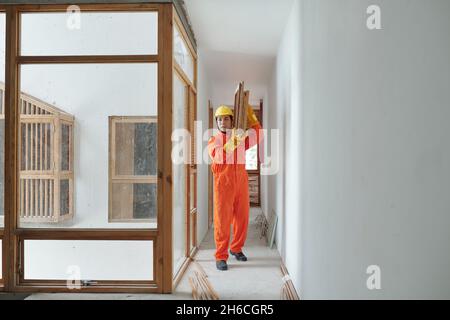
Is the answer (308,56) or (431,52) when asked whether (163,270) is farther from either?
(431,52)

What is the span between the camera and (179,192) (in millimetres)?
3863

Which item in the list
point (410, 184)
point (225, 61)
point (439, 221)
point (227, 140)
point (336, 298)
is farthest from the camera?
point (225, 61)

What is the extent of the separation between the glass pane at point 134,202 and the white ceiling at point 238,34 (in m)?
1.74

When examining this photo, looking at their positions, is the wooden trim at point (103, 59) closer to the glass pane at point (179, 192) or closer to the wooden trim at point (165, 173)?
the wooden trim at point (165, 173)

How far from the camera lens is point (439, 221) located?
39.8 inches

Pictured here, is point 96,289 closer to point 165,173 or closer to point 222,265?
point 165,173

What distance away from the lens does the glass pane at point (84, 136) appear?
316 centimetres

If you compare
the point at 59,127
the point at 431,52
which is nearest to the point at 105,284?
the point at 59,127

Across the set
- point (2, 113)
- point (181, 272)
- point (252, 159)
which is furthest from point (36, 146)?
point (252, 159)

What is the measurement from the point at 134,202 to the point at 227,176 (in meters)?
1.18

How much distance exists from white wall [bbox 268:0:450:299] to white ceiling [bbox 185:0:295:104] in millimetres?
1302

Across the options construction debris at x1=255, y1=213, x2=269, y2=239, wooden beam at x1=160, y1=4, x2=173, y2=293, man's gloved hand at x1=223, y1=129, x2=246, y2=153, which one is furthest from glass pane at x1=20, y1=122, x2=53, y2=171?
construction debris at x1=255, y1=213, x2=269, y2=239

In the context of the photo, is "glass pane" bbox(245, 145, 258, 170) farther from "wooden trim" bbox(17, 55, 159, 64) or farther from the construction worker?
"wooden trim" bbox(17, 55, 159, 64)
